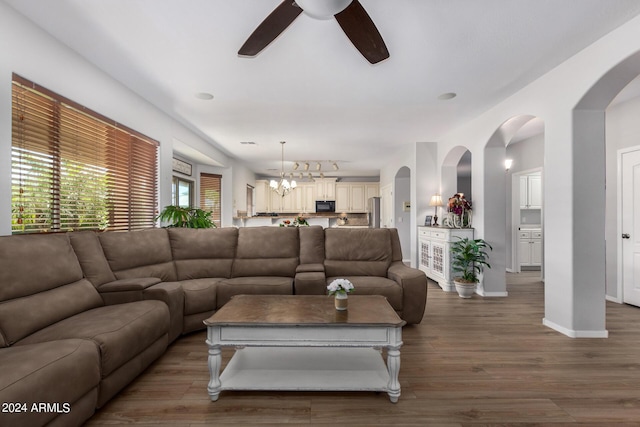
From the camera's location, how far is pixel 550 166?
3.17 meters

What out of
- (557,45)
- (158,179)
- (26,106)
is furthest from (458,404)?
(158,179)

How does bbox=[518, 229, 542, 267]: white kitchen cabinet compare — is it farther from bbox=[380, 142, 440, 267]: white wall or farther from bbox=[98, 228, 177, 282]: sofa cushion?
bbox=[98, 228, 177, 282]: sofa cushion

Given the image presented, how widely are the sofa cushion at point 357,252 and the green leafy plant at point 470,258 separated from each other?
4.36 ft

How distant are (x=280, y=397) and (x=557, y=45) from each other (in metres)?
3.47

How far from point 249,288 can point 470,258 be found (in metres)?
3.01

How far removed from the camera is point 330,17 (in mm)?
1609

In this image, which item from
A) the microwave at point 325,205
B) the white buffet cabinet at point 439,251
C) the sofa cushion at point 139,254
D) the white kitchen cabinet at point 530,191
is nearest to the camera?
the sofa cushion at point 139,254

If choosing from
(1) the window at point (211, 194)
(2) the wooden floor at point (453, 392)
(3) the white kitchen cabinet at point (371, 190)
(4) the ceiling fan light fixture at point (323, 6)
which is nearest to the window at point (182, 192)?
(1) the window at point (211, 194)

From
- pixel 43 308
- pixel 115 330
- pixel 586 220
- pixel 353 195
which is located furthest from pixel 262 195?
pixel 586 220

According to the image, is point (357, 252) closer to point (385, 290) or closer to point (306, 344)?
point (385, 290)

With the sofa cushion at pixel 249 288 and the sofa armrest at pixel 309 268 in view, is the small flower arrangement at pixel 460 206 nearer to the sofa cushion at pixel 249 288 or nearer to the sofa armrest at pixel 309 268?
the sofa armrest at pixel 309 268

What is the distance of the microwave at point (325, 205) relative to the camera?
31.5 ft

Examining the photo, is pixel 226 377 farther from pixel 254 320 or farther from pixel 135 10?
pixel 135 10

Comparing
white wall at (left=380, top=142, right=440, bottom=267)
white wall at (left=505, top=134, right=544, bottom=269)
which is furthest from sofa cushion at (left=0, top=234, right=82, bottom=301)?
white wall at (left=505, top=134, right=544, bottom=269)
